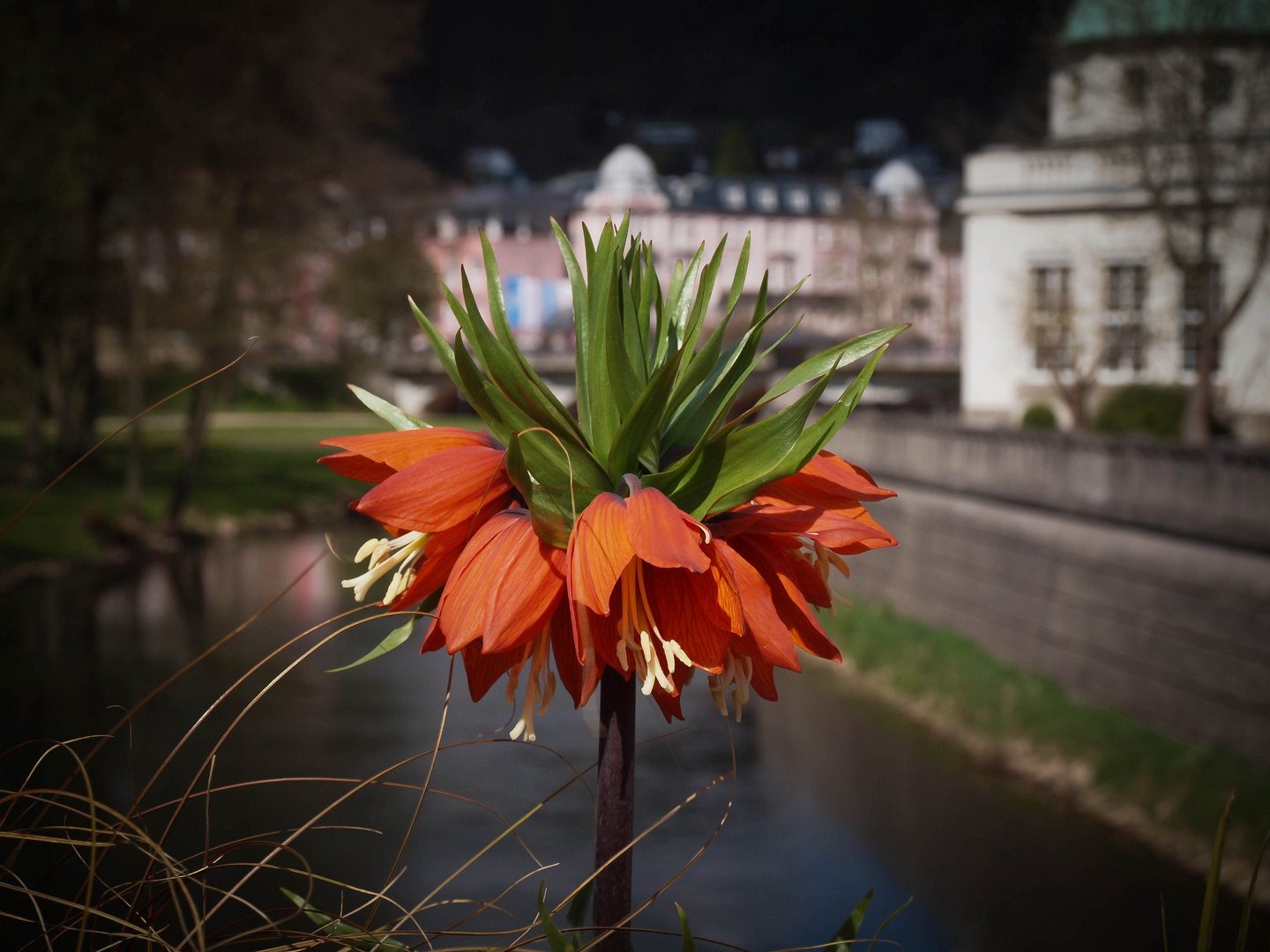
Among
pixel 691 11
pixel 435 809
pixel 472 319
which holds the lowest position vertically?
pixel 435 809

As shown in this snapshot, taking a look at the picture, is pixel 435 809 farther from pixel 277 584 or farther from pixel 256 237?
pixel 256 237

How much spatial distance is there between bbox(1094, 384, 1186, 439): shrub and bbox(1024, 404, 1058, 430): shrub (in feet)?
3.52

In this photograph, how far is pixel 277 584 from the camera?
16.1 meters

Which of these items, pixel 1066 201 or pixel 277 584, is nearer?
pixel 277 584

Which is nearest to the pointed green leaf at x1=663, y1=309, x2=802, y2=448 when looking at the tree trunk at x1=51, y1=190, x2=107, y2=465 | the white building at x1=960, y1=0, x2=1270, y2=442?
the white building at x1=960, y1=0, x2=1270, y2=442

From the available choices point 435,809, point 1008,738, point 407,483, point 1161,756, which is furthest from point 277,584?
point 407,483

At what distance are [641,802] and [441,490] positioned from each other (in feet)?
28.7

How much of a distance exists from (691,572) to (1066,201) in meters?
18.6

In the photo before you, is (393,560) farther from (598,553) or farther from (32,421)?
(32,421)

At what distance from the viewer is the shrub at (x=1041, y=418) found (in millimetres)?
16453

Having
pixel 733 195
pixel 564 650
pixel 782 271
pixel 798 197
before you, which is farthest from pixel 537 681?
pixel 798 197

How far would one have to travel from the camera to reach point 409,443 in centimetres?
93

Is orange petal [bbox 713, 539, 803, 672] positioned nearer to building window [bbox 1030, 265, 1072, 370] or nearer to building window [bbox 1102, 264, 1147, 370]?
building window [bbox 1030, 265, 1072, 370]

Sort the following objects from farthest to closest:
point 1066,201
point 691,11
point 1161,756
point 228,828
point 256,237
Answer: point 691,11, point 256,237, point 1066,201, point 228,828, point 1161,756
